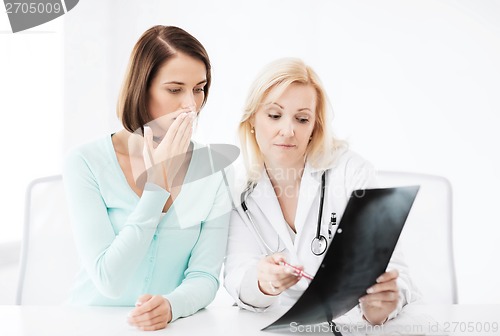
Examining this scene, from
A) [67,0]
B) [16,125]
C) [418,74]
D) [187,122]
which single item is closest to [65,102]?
[16,125]

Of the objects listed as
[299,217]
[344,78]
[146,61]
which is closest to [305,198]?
[299,217]

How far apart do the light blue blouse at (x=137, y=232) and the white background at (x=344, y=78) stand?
1.46 feet

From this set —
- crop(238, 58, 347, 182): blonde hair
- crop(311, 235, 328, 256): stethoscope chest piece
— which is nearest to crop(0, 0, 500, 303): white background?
crop(238, 58, 347, 182): blonde hair

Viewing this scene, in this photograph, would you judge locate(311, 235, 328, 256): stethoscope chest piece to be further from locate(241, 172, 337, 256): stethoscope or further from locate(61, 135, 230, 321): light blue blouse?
locate(61, 135, 230, 321): light blue blouse

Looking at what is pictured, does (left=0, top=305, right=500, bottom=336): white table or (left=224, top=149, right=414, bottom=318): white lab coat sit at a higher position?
(left=224, top=149, right=414, bottom=318): white lab coat

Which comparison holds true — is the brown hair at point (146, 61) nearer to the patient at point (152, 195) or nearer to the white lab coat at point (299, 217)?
the patient at point (152, 195)

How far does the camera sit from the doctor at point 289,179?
1177mm

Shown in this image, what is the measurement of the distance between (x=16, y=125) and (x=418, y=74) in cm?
130

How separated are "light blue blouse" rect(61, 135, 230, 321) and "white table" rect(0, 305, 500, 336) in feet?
0.22

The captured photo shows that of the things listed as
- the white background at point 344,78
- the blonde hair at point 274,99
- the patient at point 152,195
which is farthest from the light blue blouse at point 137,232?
the white background at point 344,78

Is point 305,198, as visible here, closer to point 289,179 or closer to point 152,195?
point 289,179

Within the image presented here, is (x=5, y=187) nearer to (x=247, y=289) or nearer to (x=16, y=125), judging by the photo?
(x=16, y=125)

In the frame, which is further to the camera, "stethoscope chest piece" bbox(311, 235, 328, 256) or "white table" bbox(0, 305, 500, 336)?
"stethoscope chest piece" bbox(311, 235, 328, 256)

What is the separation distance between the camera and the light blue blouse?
41.8 inches
